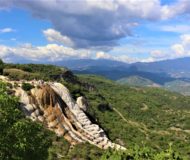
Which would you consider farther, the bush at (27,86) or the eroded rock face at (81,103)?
the eroded rock face at (81,103)

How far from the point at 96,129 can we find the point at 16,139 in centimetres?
5829

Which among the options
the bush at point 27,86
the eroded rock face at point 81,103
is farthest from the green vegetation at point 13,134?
the eroded rock face at point 81,103

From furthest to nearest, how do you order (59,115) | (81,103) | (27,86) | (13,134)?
(81,103) → (27,86) → (59,115) → (13,134)

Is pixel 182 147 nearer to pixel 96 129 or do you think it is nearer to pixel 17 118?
pixel 96 129

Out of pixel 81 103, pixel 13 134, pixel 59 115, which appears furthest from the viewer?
pixel 81 103

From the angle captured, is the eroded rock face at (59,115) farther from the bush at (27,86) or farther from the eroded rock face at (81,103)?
the eroded rock face at (81,103)

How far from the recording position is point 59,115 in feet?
307

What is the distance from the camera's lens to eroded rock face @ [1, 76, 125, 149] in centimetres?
8975

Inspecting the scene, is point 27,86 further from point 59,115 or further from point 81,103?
point 81,103

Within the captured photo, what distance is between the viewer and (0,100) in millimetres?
38344

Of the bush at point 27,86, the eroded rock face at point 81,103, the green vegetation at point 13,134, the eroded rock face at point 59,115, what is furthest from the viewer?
the eroded rock face at point 81,103

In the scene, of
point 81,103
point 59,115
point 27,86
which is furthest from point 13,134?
point 81,103

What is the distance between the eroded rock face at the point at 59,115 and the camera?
294 feet

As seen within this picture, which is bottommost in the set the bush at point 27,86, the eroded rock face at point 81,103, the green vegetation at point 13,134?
the eroded rock face at point 81,103
